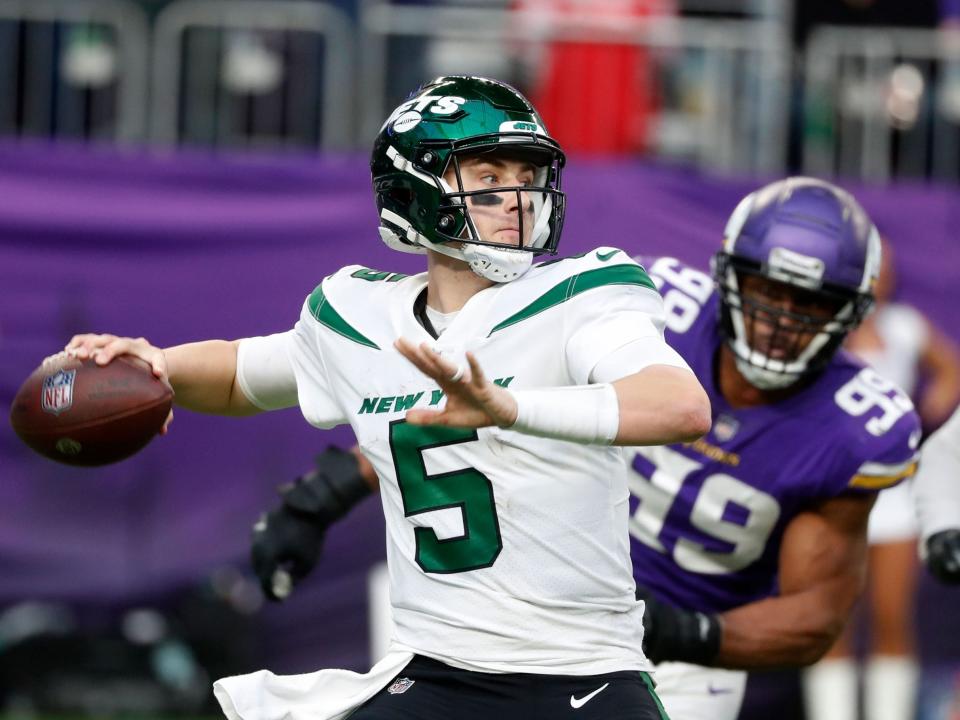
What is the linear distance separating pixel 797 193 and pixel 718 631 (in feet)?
4.31

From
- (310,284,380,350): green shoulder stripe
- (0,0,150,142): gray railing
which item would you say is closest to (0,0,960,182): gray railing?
(0,0,150,142): gray railing

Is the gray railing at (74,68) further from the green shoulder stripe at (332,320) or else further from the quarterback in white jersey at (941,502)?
the green shoulder stripe at (332,320)

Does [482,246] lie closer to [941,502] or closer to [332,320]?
[332,320]

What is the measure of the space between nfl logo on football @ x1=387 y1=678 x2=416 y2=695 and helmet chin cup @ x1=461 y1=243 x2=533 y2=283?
2.74ft

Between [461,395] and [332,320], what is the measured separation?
30.0 inches

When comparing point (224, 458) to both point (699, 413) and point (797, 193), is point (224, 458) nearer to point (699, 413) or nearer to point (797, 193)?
point (797, 193)

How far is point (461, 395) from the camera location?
9.70 feet

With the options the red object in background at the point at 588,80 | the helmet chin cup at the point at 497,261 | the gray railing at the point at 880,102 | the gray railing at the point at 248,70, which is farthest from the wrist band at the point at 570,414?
the gray railing at the point at 880,102

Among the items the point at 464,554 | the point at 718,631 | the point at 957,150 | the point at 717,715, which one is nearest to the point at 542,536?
the point at 464,554

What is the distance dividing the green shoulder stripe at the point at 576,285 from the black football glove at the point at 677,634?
93 cm

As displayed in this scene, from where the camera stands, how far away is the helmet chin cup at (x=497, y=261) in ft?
11.5

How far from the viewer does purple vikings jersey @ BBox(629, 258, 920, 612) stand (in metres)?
4.43

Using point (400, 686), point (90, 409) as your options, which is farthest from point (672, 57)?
point (400, 686)

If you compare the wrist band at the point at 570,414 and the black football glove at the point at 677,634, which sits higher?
the wrist band at the point at 570,414
